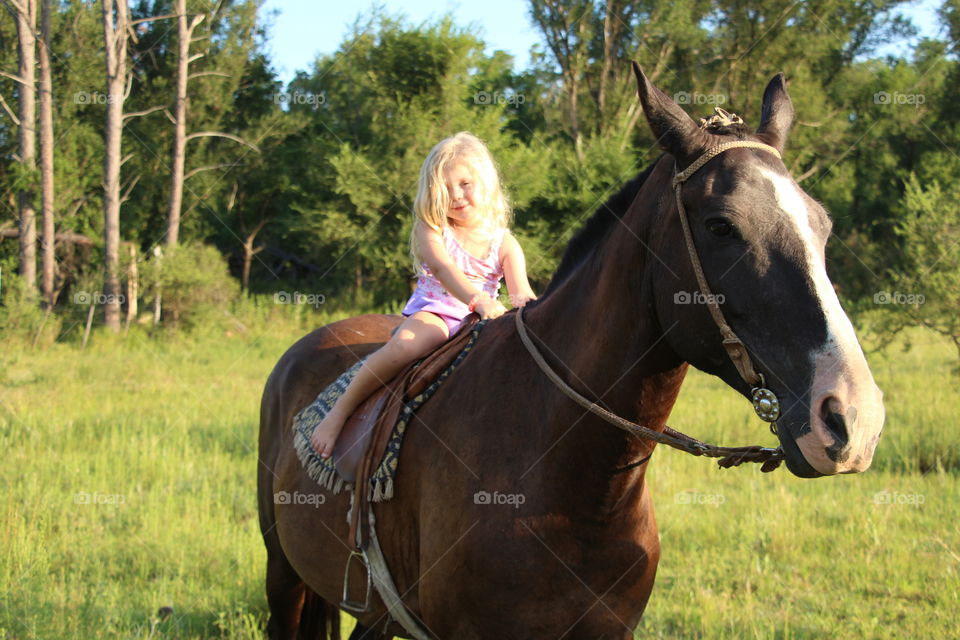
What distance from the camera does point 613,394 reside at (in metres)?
2.13

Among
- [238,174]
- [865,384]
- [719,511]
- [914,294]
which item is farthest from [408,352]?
[238,174]

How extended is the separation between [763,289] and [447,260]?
4.50ft

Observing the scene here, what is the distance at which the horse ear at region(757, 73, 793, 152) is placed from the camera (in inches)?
83.0

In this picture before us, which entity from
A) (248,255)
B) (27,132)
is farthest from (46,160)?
(248,255)

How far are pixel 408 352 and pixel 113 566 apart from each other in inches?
135

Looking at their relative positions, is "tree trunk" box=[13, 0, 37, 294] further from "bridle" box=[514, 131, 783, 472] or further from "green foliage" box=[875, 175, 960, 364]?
"bridle" box=[514, 131, 783, 472]

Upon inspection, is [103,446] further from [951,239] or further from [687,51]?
[687,51]

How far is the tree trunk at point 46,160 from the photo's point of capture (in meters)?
17.7

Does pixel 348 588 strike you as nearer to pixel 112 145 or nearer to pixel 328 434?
pixel 328 434

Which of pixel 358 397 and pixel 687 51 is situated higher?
pixel 687 51

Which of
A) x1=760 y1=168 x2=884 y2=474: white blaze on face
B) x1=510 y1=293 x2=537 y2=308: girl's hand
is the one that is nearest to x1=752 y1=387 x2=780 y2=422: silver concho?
x1=760 y1=168 x2=884 y2=474: white blaze on face

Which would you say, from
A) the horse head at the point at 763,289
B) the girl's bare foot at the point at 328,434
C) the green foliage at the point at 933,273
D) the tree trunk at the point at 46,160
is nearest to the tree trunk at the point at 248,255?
the tree trunk at the point at 46,160

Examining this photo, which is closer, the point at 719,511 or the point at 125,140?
the point at 719,511

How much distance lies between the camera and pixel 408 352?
2.88m
